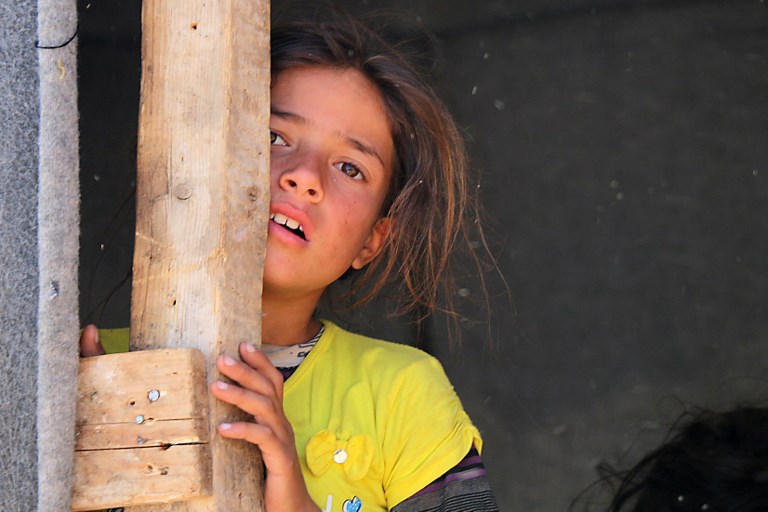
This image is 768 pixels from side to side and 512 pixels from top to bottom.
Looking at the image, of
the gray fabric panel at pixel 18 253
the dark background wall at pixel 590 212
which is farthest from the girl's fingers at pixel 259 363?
the dark background wall at pixel 590 212

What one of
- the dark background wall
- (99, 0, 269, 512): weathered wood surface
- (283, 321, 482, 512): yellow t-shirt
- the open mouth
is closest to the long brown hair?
(283, 321, 482, 512): yellow t-shirt

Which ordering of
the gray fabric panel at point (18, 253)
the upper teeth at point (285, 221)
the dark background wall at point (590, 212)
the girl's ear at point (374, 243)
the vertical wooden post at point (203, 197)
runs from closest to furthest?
the gray fabric panel at point (18, 253) < the vertical wooden post at point (203, 197) < the upper teeth at point (285, 221) < the girl's ear at point (374, 243) < the dark background wall at point (590, 212)

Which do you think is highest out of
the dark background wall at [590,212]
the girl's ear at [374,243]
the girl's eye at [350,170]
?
the girl's eye at [350,170]

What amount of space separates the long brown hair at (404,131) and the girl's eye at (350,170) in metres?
0.17

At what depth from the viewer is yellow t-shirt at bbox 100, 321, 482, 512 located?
1654 mm

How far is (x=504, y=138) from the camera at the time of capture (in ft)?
11.6

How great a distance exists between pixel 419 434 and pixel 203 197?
71cm

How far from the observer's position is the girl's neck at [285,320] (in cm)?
186

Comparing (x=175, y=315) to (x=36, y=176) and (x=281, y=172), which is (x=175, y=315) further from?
(x=281, y=172)

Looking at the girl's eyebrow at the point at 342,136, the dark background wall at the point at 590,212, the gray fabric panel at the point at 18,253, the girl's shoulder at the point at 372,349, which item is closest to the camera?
the gray fabric panel at the point at 18,253

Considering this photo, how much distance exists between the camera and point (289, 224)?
1.64 m

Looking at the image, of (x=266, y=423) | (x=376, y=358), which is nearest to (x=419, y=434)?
(x=376, y=358)

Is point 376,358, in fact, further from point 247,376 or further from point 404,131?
point 247,376

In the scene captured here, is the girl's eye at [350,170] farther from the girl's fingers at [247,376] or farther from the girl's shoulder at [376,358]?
the girl's fingers at [247,376]
